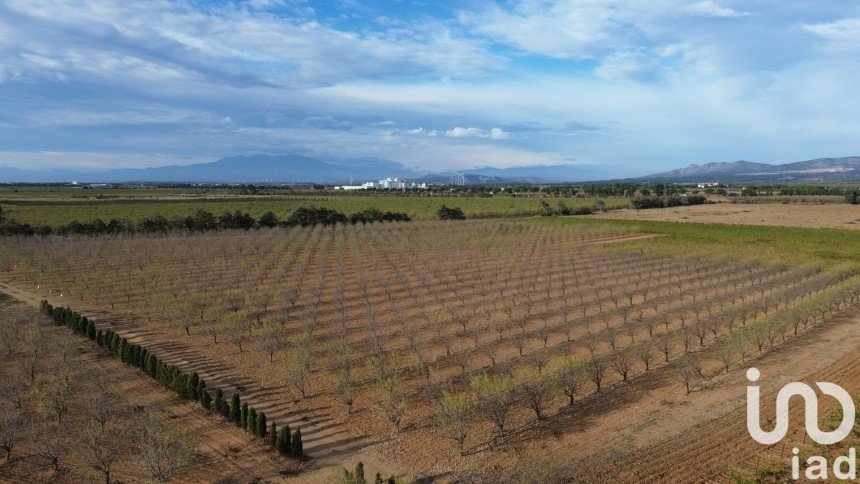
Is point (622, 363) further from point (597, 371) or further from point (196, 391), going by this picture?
point (196, 391)

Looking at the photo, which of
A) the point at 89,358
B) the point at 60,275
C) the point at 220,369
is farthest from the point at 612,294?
the point at 60,275

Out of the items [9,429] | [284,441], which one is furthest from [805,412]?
[9,429]

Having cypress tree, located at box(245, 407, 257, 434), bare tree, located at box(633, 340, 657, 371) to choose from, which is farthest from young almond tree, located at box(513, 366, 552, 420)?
cypress tree, located at box(245, 407, 257, 434)

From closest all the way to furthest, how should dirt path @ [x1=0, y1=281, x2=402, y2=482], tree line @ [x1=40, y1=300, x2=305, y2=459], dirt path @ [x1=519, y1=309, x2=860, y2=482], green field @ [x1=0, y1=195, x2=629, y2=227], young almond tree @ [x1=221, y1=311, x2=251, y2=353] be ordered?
dirt path @ [x1=519, y1=309, x2=860, y2=482], dirt path @ [x1=0, y1=281, x2=402, y2=482], tree line @ [x1=40, y1=300, x2=305, y2=459], young almond tree @ [x1=221, y1=311, x2=251, y2=353], green field @ [x1=0, y1=195, x2=629, y2=227]

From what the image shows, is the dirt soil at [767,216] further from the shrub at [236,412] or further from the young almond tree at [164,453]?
the young almond tree at [164,453]

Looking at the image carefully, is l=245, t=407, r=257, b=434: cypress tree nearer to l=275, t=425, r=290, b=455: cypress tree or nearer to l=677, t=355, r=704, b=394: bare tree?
l=275, t=425, r=290, b=455: cypress tree

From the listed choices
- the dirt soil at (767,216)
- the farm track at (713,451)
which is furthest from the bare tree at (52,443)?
the dirt soil at (767,216)
